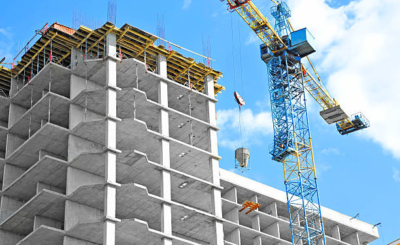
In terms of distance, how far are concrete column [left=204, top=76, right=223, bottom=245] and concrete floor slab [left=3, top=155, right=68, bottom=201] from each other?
14194 millimetres

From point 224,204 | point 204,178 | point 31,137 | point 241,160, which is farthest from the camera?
point 241,160

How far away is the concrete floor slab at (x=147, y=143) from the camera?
258 ft

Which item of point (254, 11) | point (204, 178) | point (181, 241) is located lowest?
point (181, 241)

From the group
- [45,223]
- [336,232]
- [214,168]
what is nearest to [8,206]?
[45,223]

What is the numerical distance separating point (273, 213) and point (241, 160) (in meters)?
7.15

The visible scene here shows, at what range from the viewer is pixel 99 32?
272 ft

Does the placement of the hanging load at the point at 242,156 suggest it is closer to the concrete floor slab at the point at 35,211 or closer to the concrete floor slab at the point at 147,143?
the concrete floor slab at the point at 147,143

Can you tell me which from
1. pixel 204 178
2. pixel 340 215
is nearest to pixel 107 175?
pixel 204 178

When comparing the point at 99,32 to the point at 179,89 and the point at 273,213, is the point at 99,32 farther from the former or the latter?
the point at 273,213

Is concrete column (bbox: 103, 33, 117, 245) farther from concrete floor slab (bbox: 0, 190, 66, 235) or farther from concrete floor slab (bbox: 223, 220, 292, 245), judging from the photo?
concrete floor slab (bbox: 223, 220, 292, 245)

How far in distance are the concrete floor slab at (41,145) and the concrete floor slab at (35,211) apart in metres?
6.22

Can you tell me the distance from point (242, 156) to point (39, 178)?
30763 mm

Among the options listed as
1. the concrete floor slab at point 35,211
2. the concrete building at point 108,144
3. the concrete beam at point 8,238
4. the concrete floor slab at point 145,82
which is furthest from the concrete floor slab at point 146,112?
the concrete beam at point 8,238

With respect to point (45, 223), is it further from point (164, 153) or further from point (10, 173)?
point (164, 153)
